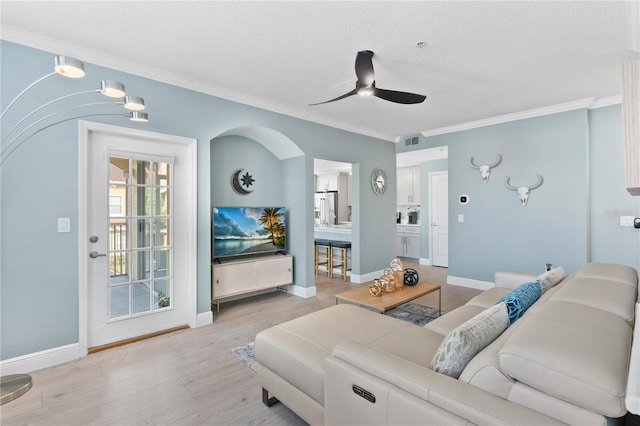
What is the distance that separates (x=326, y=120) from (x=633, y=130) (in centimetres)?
364

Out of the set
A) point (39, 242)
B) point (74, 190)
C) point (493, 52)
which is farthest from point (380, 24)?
point (39, 242)

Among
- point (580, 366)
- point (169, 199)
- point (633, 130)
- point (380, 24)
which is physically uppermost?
point (380, 24)

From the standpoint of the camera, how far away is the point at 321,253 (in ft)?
22.4

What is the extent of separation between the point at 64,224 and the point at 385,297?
2957mm

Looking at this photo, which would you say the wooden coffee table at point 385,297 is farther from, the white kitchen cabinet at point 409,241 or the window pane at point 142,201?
the white kitchen cabinet at point 409,241

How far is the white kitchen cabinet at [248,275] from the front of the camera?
389 centimetres

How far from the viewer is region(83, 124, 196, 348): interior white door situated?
290cm

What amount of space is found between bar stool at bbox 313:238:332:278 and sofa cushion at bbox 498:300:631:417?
4556mm

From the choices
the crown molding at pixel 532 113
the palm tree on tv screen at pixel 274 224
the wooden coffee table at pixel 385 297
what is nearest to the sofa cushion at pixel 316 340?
the wooden coffee table at pixel 385 297

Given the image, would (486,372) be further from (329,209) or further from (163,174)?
(329,209)

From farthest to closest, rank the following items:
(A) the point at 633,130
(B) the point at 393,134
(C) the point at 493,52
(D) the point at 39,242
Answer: (B) the point at 393,134 → (C) the point at 493,52 → (D) the point at 39,242 → (A) the point at 633,130

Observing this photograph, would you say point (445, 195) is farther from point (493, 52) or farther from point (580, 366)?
point (580, 366)

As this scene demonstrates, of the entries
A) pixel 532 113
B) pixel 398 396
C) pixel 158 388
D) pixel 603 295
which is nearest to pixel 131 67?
pixel 158 388

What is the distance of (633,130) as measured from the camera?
1660 mm
